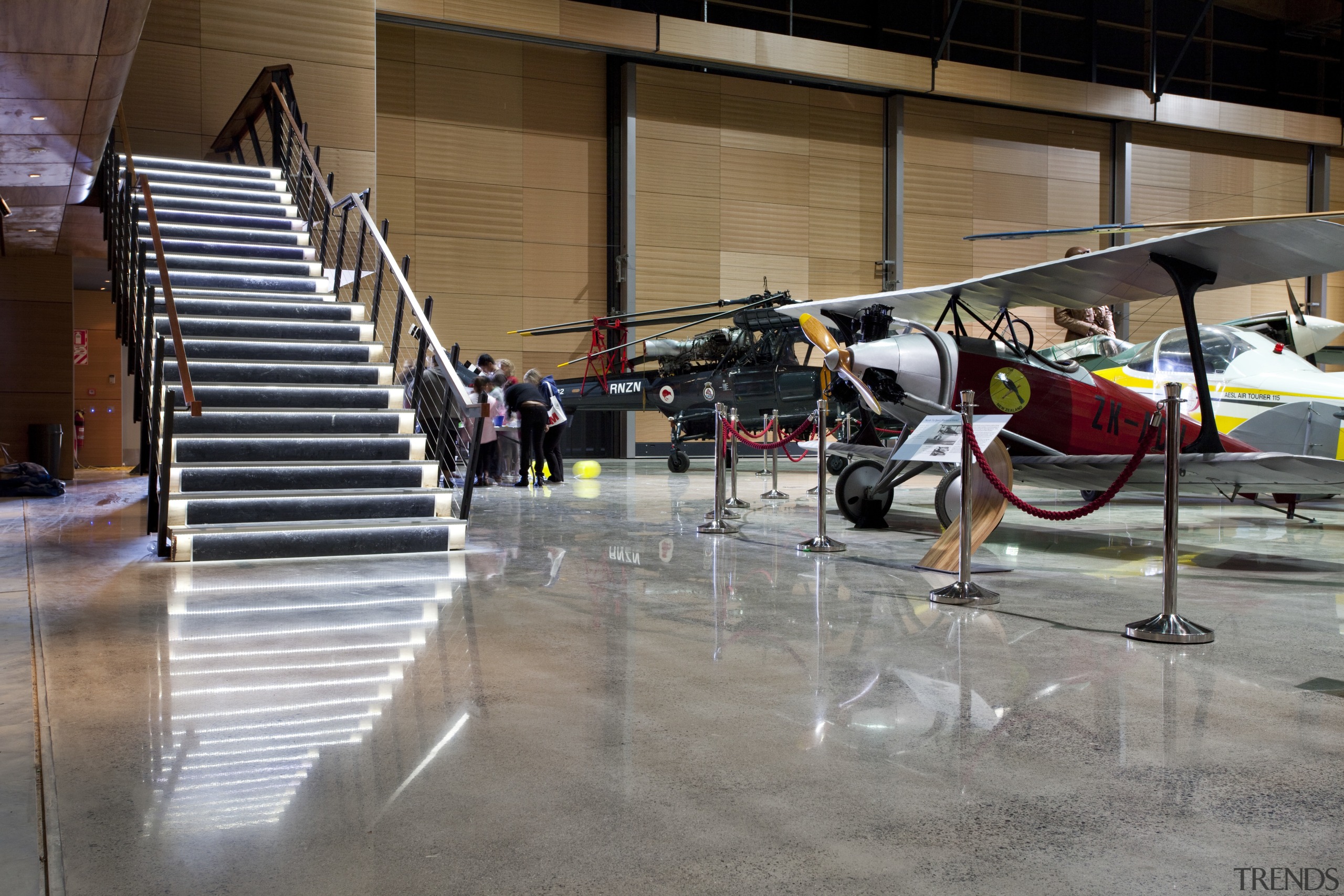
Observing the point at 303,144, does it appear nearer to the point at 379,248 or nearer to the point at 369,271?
the point at 369,271

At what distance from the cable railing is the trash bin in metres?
4.12

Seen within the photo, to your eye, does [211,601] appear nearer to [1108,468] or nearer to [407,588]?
[407,588]

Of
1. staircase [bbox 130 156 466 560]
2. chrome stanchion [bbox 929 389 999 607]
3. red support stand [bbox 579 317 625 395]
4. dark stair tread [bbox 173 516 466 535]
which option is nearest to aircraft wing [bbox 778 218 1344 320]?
chrome stanchion [bbox 929 389 999 607]

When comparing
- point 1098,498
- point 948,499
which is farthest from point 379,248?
point 1098,498

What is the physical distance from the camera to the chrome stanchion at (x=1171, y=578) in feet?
13.5

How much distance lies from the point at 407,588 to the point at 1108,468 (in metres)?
4.59

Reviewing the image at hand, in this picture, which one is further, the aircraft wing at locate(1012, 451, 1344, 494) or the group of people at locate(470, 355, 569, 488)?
the group of people at locate(470, 355, 569, 488)

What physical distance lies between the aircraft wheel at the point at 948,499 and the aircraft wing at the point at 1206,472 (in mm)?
467

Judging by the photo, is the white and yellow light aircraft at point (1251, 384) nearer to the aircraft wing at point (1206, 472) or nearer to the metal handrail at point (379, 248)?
the aircraft wing at point (1206, 472)

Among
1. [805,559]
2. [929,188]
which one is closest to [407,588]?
[805,559]

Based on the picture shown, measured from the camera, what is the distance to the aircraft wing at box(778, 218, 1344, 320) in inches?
249

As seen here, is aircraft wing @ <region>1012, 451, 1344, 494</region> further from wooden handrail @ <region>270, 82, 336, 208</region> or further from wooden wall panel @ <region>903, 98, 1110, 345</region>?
wooden wall panel @ <region>903, 98, 1110, 345</region>

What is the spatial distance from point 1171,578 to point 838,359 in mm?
3193

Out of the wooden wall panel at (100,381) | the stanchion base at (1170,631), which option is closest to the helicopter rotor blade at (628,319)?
the wooden wall panel at (100,381)
